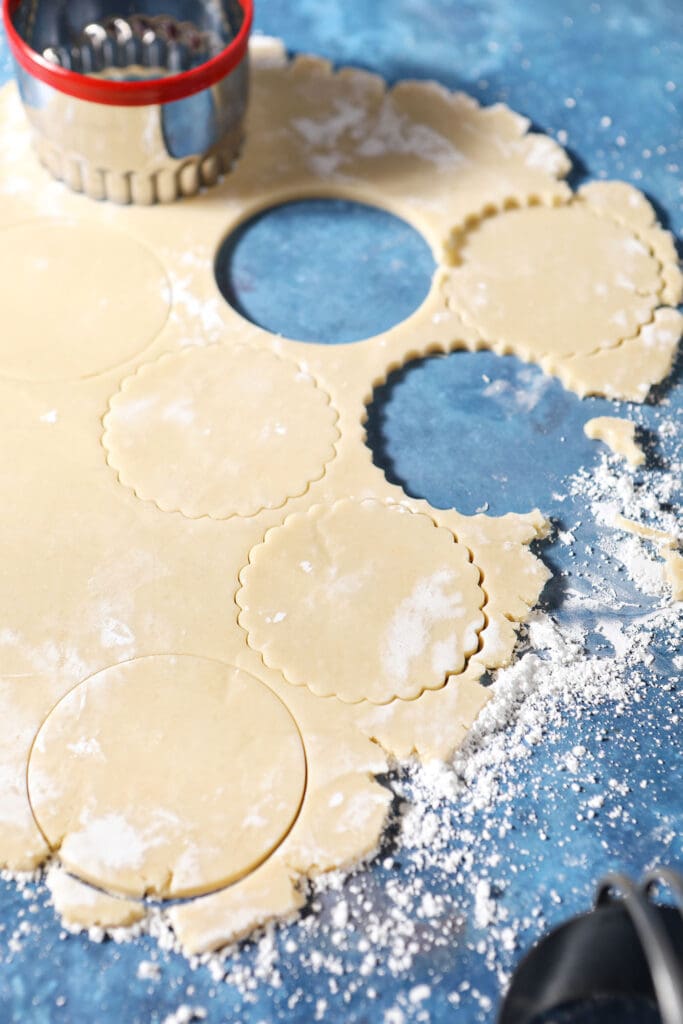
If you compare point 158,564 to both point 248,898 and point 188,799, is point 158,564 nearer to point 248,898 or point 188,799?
point 188,799

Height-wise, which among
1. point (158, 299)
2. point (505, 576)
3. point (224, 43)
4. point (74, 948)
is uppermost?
point (224, 43)

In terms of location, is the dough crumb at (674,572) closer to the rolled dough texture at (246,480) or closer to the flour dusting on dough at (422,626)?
the rolled dough texture at (246,480)

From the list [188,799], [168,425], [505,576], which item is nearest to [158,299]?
[168,425]

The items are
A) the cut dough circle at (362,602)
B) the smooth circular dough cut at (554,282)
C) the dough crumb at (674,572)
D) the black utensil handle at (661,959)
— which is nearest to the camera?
the black utensil handle at (661,959)

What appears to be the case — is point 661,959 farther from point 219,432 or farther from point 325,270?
point 325,270

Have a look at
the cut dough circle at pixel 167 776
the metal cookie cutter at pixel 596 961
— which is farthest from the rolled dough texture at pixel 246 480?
the metal cookie cutter at pixel 596 961

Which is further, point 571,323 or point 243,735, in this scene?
point 571,323
